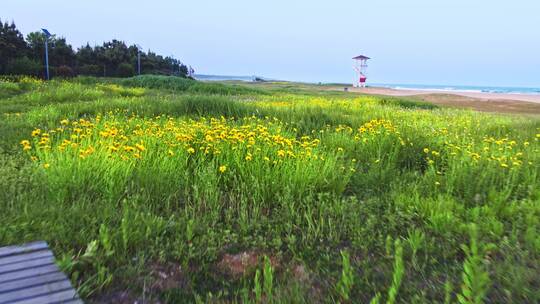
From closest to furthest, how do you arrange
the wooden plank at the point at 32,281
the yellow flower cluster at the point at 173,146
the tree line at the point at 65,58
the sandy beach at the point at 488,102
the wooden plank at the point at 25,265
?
the wooden plank at the point at 32,281
the wooden plank at the point at 25,265
the yellow flower cluster at the point at 173,146
the sandy beach at the point at 488,102
the tree line at the point at 65,58

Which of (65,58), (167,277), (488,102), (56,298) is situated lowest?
(167,277)

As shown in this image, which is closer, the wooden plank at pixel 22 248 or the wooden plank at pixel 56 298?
the wooden plank at pixel 56 298

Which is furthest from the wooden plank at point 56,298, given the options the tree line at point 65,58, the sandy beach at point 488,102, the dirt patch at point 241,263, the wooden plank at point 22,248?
the tree line at point 65,58

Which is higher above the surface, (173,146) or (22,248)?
(173,146)

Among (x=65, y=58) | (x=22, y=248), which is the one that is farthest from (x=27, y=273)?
(x=65, y=58)

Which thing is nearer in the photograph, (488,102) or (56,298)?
(56,298)

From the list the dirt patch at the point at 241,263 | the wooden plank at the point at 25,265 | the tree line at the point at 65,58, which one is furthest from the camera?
the tree line at the point at 65,58

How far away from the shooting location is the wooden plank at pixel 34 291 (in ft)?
6.19

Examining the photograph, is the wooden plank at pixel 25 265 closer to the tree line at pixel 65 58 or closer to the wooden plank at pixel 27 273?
the wooden plank at pixel 27 273

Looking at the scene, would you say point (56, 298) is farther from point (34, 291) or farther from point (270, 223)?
point (270, 223)

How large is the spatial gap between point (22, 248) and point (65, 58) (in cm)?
3834

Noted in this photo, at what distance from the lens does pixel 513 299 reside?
2100mm

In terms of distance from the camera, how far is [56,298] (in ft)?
6.29

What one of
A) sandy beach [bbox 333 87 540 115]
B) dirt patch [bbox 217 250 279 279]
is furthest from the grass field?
sandy beach [bbox 333 87 540 115]
